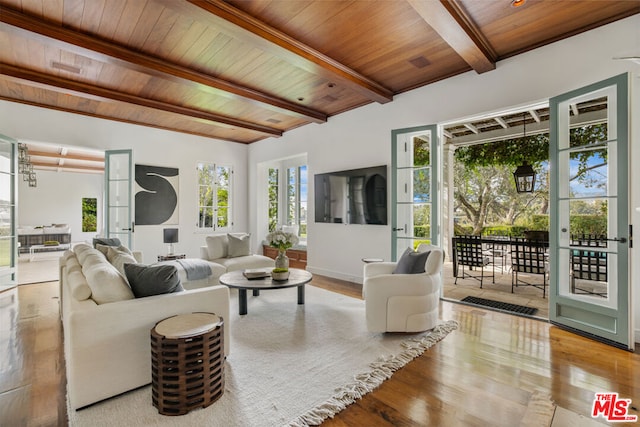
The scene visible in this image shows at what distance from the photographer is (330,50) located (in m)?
3.29

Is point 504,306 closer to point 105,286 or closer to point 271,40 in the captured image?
point 271,40

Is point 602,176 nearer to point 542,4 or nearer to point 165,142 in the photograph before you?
point 542,4

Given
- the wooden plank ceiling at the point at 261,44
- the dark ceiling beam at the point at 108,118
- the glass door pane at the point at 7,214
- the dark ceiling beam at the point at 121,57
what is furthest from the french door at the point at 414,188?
the glass door pane at the point at 7,214

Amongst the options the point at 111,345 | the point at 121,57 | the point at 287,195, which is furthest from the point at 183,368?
the point at 287,195

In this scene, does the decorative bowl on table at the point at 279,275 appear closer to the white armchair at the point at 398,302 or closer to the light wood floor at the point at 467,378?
the white armchair at the point at 398,302

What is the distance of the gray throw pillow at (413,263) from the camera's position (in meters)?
3.09

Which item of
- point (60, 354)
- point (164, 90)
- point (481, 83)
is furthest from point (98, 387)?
point (481, 83)

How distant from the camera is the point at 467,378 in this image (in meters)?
2.18

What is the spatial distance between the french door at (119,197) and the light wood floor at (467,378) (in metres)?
2.50

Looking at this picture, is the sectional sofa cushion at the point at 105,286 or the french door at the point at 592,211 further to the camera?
the french door at the point at 592,211

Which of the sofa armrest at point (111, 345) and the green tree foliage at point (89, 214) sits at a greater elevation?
the green tree foliage at point (89, 214)

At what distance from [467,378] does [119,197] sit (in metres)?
6.04

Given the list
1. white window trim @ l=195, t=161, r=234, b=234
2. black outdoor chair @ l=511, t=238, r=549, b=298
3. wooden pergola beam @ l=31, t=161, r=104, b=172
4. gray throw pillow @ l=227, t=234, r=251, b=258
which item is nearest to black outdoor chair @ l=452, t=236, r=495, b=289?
black outdoor chair @ l=511, t=238, r=549, b=298

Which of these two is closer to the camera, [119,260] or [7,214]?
[119,260]
